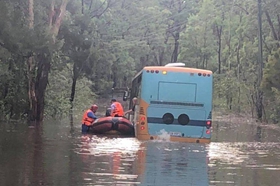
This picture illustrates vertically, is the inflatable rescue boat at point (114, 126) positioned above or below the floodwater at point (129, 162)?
above

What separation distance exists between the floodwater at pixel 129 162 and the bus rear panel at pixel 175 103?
670 millimetres

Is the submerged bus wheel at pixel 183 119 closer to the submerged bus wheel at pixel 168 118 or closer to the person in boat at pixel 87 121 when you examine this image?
the submerged bus wheel at pixel 168 118

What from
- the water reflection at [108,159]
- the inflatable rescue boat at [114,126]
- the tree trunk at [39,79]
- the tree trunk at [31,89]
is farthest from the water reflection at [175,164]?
the tree trunk at [39,79]

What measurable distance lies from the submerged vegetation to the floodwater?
4.27 m

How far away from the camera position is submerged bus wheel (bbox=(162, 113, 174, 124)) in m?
20.2

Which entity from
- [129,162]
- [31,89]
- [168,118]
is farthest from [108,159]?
[31,89]

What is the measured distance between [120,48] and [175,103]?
4552 centimetres

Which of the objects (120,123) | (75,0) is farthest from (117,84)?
(120,123)

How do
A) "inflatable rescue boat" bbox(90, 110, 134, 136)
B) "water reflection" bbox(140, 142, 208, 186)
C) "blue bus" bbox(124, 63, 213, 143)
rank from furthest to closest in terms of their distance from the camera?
1. "inflatable rescue boat" bbox(90, 110, 134, 136)
2. "blue bus" bbox(124, 63, 213, 143)
3. "water reflection" bbox(140, 142, 208, 186)

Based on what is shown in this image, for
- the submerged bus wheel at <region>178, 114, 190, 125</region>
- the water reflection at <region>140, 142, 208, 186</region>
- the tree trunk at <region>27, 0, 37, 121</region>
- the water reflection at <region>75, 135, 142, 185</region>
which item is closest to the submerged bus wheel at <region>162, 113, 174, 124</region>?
the submerged bus wheel at <region>178, 114, 190, 125</region>

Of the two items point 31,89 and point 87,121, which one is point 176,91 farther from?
point 31,89

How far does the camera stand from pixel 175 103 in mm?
20172

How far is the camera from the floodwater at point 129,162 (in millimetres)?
11258

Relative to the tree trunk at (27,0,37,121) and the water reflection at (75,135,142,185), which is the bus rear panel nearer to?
the water reflection at (75,135,142,185)
